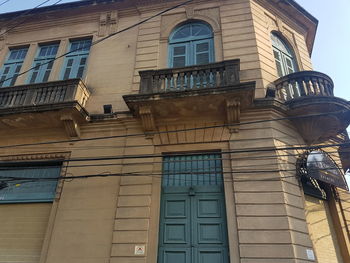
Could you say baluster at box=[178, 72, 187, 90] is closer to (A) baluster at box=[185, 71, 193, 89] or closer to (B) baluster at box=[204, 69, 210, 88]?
(A) baluster at box=[185, 71, 193, 89]

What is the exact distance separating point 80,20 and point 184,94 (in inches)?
265

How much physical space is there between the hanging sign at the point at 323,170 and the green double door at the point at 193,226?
2390 millimetres

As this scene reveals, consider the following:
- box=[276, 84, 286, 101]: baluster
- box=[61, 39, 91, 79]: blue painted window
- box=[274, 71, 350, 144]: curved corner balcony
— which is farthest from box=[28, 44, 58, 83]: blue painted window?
box=[274, 71, 350, 144]: curved corner balcony

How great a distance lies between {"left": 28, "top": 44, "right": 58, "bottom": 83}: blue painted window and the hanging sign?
8.93 m

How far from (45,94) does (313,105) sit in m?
7.78

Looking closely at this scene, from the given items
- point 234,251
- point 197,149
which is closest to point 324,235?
point 234,251

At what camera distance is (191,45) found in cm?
996

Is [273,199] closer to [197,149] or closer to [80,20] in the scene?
[197,149]

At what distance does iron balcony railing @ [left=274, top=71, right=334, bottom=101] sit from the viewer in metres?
8.13

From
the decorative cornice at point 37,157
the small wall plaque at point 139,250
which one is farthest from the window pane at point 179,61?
the small wall plaque at point 139,250

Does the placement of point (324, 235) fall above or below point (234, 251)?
above

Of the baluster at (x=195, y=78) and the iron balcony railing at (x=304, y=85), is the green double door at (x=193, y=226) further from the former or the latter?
the iron balcony railing at (x=304, y=85)

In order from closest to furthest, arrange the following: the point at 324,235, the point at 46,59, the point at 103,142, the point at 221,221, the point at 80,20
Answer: the point at 221,221, the point at 324,235, the point at 103,142, the point at 46,59, the point at 80,20

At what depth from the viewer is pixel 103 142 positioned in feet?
27.5
